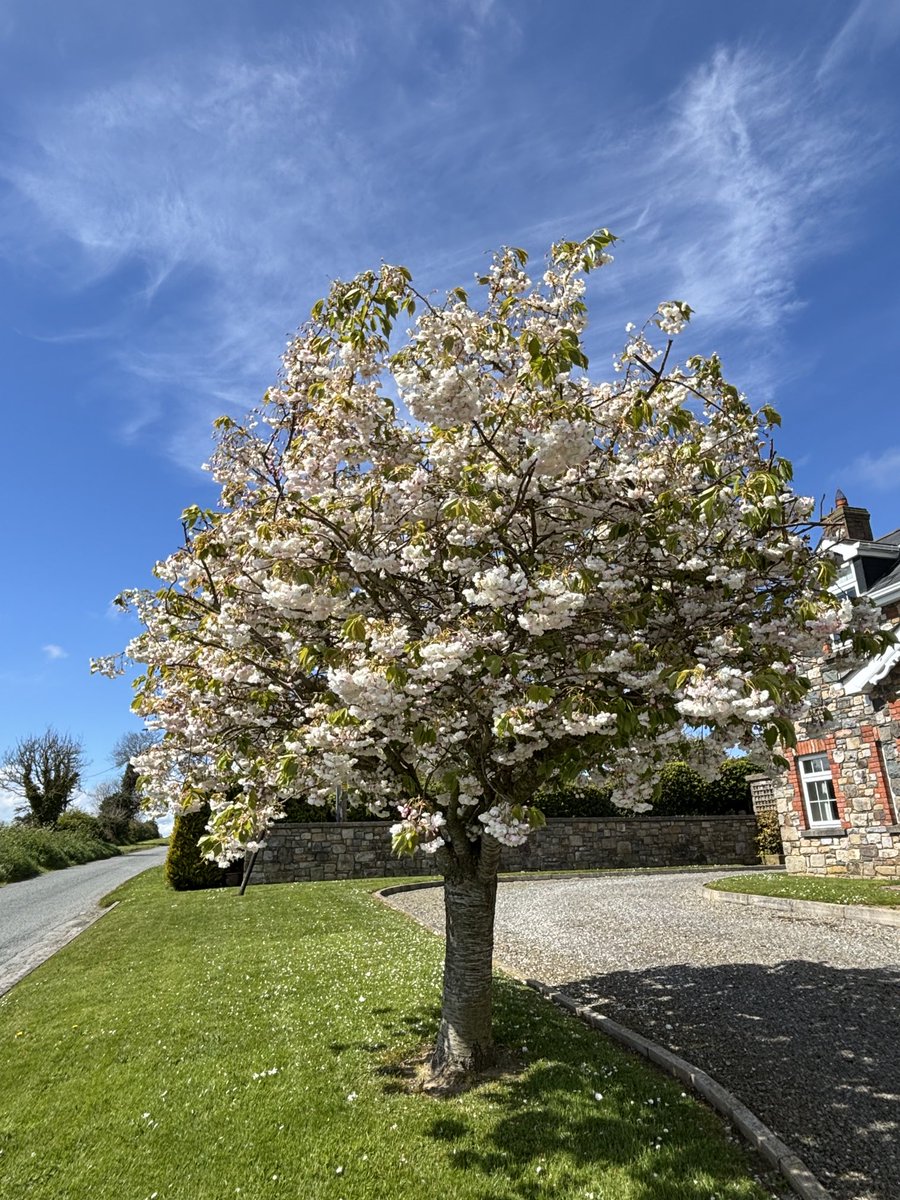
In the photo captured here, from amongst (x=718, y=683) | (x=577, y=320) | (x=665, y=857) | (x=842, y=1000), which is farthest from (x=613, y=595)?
(x=665, y=857)

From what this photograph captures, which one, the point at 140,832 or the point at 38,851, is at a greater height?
the point at 140,832

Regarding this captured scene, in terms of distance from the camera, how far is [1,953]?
1338cm

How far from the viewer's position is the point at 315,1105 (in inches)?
220

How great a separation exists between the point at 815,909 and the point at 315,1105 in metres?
10.2

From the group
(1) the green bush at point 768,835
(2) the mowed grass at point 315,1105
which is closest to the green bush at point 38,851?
(2) the mowed grass at point 315,1105

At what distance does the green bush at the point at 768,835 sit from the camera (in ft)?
79.6

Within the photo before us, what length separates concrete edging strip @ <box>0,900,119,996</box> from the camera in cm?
1134

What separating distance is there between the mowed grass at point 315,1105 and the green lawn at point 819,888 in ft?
24.1

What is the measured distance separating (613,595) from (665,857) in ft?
72.0

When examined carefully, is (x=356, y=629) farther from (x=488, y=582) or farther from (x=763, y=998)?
(x=763, y=998)

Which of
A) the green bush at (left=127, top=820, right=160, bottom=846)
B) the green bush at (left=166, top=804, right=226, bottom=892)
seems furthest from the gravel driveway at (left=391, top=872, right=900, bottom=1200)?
the green bush at (left=127, top=820, right=160, bottom=846)

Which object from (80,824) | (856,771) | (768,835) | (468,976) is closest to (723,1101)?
(468,976)

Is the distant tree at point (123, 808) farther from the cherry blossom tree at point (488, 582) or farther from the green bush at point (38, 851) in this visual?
the cherry blossom tree at point (488, 582)

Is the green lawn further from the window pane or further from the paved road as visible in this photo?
the paved road
